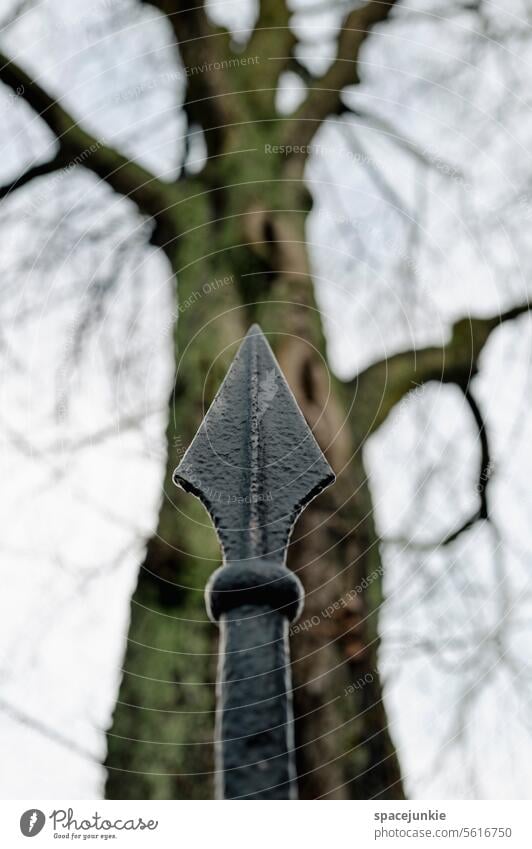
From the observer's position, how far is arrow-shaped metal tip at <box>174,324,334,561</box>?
98 centimetres

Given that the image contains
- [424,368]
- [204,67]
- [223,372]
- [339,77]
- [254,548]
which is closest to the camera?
[254,548]

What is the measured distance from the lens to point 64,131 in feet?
10.3

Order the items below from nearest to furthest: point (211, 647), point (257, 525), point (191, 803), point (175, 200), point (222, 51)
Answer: point (257, 525)
point (191, 803)
point (211, 647)
point (175, 200)
point (222, 51)

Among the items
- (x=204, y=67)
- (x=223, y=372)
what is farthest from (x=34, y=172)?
(x=223, y=372)

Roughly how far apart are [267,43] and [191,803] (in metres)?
3.07

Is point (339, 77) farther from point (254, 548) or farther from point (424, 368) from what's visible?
point (254, 548)

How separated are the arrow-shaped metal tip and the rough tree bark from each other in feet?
3.85

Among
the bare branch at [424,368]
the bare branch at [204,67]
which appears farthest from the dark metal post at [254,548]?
the bare branch at [204,67]

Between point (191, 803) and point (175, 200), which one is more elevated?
point (175, 200)

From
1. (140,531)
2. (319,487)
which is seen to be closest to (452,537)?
(140,531)

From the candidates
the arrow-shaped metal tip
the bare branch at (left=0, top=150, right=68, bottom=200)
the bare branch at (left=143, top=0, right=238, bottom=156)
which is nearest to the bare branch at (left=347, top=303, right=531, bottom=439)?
the bare branch at (left=143, top=0, right=238, bottom=156)

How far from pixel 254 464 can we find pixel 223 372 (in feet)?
5.13

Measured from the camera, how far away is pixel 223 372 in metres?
2.57

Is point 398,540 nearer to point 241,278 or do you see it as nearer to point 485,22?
point 241,278
